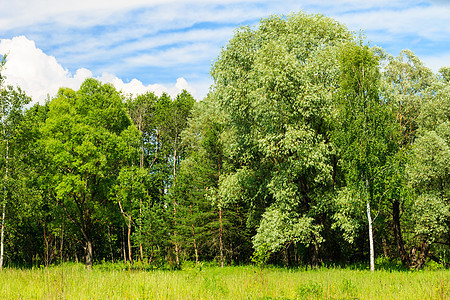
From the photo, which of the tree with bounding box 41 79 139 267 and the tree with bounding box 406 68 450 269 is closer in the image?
the tree with bounding box 406 68 450 269

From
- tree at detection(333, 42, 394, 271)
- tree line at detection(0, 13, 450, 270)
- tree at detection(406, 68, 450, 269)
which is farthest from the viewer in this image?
tree at detection(406, 68, 450, 269)

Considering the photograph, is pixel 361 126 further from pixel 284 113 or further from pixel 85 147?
pixel 85 147

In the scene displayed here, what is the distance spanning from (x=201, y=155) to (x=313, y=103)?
1098 centimetres

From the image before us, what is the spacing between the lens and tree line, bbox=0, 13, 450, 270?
20891mm

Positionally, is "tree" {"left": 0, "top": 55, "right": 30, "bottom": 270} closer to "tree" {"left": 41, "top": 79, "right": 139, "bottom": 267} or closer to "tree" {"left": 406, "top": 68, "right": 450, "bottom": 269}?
"tree" {"left": 41, "top": 79, "right": 139, "bottom": 267}

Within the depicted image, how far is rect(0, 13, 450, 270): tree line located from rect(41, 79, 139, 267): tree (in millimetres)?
116

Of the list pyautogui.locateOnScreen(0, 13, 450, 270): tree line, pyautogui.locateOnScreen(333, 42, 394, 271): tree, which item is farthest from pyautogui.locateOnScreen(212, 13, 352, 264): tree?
pyautogui.locateOnScreen(333, 42, 394, 271): tree

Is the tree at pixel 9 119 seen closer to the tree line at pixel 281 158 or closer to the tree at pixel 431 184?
the tree line at pixel 281 158

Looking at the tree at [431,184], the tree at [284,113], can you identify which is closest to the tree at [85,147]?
the tree at [284,113]

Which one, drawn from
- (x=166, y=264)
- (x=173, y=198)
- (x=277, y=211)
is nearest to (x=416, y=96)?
(x=277, y=211)

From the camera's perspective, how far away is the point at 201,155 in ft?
95.2

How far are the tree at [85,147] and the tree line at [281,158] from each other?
0.38ft

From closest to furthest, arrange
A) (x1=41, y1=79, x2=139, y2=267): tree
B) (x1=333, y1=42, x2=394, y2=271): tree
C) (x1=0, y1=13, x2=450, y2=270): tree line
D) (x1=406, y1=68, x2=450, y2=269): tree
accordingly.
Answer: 1. (x1=333, y1=42, x2=394, y2=271): tree
2. (x1=0, y1=13, x2=450, y2=270): tree line
3. (x1=406, y1=68, x2=450, y2=269): tree
4. (x1=41, y1=79, x2=139, y2=267): tree

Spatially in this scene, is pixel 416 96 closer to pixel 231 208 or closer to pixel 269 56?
pixel 269 56
